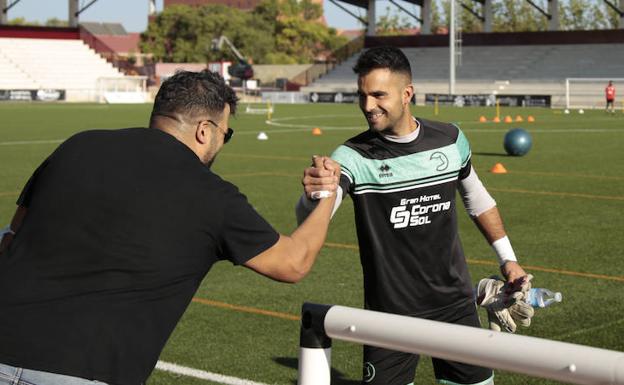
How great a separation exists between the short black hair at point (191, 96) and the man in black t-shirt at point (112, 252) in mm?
141

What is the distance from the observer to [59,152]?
3705mm

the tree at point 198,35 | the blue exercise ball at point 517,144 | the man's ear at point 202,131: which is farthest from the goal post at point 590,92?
the man's ear at point 202,131

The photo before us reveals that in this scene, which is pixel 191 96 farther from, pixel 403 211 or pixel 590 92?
pixel 590 92

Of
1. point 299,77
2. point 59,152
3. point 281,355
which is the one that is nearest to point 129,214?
point 59,152

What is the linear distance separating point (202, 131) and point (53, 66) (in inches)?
2897

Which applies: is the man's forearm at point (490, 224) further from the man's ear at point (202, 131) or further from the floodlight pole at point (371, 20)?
the floodlight pole at point (371, 20)

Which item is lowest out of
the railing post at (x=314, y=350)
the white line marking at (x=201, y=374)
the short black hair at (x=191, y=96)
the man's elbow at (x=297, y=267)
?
the white line marking at (x=201, y=374)

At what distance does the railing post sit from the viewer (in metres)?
3.07

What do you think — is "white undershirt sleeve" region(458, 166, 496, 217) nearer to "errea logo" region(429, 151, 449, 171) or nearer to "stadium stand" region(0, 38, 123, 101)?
"errea logo" region(429, 151, 449, 171)

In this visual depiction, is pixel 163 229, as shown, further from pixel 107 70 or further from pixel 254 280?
pixel 107 70

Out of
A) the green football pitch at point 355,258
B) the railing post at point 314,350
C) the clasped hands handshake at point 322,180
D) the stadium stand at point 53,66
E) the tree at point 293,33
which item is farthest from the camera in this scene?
the tree at point 293,33

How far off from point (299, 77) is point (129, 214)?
269 feet

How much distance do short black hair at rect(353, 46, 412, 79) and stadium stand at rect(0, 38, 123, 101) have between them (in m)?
68.6

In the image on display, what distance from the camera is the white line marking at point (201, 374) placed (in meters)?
7.01
